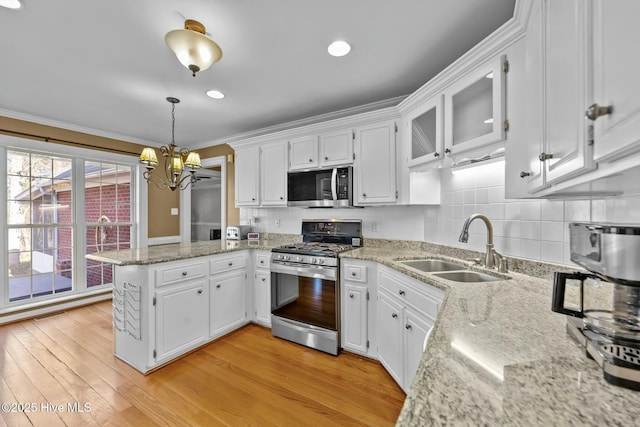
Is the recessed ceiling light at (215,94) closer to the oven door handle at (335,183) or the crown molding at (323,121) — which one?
the crown molding at (323,121)

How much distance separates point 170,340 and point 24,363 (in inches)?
51.3

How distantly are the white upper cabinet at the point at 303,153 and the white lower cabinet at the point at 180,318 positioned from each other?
160 cm

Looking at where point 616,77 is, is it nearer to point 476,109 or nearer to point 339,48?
point 476,109

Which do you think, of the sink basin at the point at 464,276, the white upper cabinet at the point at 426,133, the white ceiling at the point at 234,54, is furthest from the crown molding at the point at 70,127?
the sink basin at the point at 464,276

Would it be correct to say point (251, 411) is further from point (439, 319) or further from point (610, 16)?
point (610, 16)

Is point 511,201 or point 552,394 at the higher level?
point 511,201

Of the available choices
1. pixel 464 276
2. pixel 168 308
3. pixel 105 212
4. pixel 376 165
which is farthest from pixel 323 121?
pixel 105 212

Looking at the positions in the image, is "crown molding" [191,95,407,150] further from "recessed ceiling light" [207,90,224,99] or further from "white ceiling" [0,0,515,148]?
"recessed ceiling light" [207,90,224,99]

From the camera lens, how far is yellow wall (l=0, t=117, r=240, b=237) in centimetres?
323

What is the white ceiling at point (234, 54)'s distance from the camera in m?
1.59

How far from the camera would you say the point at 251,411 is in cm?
174

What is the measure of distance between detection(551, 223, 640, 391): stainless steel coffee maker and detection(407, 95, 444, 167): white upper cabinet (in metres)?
1.29

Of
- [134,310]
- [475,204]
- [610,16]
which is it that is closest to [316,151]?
[475,204]

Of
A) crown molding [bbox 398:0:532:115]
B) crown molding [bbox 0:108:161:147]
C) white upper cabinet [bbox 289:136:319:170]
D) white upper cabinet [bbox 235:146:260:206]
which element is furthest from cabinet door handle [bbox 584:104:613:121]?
crown molding [bbox 0:108:161:147]
